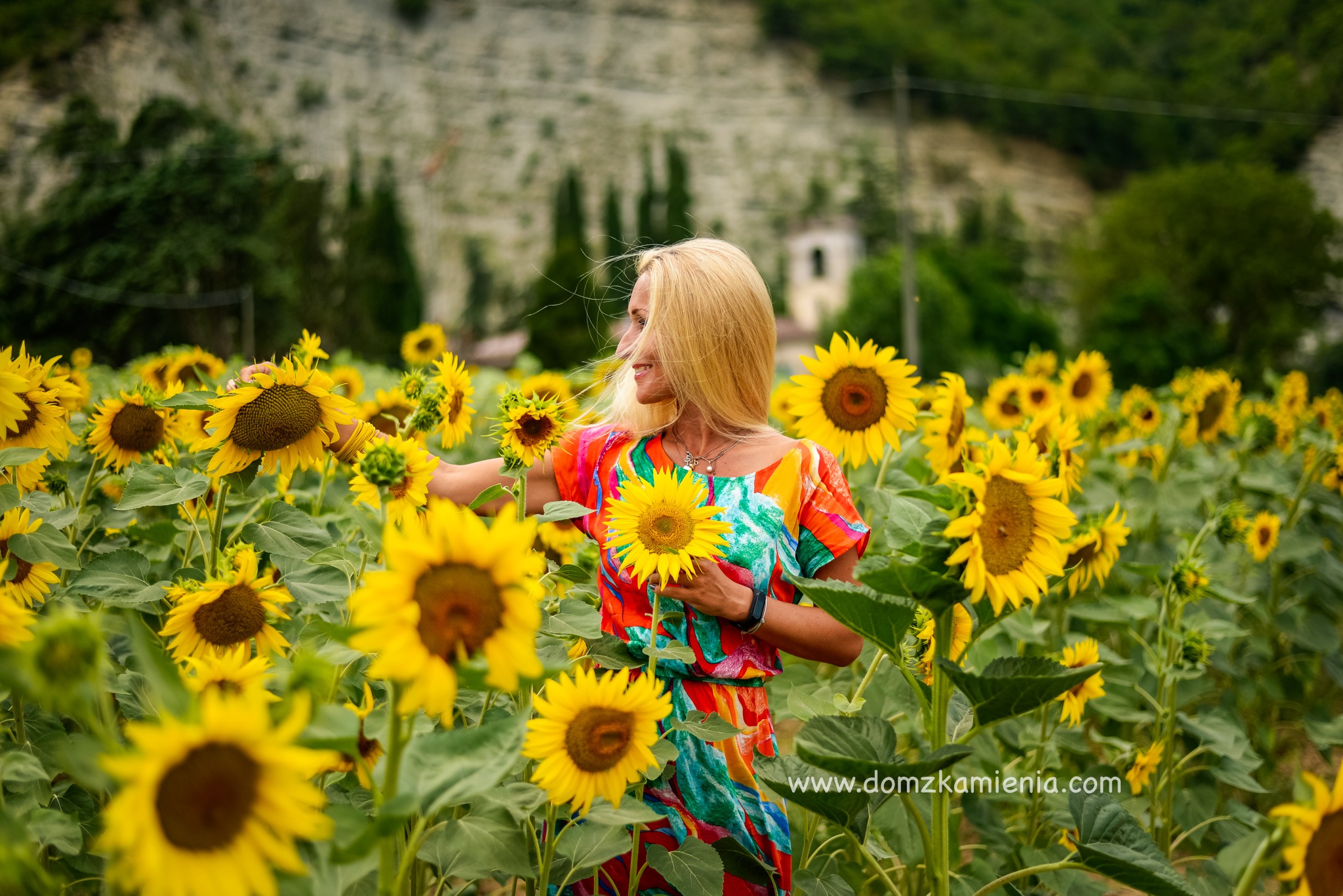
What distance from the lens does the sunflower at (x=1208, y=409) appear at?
3266 millimetres

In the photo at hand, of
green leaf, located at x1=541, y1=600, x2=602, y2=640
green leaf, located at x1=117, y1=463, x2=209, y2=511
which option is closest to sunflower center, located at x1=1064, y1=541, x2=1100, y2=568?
green leaf, located at x1=541, y1=600, x2=602, y2=640

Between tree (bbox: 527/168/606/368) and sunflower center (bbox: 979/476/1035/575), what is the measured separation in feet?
62.1

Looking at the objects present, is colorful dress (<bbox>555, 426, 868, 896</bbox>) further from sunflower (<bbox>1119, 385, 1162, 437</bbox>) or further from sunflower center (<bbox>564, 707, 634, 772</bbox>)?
sunflower (<bbox>1119, 385, 1162, 437</bbox>)

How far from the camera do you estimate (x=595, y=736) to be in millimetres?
1180

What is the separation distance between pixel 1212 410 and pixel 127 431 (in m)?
3.35

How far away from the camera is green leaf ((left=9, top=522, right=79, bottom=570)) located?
1.37 meters

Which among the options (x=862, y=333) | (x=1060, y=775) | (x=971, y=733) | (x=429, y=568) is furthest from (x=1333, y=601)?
(x=862, y=333)

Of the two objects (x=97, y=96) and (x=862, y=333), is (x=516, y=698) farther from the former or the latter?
(x=97, y=96)

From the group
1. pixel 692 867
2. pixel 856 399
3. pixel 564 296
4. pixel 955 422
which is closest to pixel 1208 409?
pixel 955 422

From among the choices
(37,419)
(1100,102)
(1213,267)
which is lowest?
(1213,267)

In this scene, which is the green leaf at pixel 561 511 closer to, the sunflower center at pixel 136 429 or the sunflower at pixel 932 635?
the sunflower at pixel 932 635

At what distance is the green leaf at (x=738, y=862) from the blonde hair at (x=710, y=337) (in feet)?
2.52

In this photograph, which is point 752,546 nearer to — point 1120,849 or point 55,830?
point 1120,849

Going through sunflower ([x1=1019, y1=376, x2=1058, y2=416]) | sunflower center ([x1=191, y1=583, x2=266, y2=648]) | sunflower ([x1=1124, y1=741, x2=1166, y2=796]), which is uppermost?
sunflower center ([x1=191, y1=583, x2=266, y2=648])
